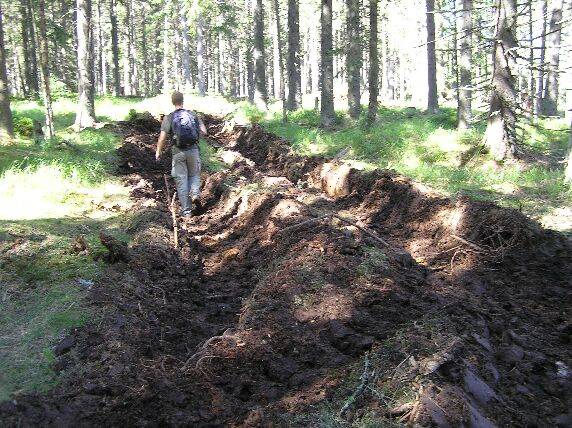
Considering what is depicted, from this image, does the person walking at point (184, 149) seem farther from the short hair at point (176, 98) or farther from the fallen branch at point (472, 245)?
the fallen branch at point (472, 245)

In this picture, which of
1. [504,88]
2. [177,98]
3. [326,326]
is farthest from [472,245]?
[504,88]

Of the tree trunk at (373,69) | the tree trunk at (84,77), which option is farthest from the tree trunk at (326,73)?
the tree trunk at (84,77)

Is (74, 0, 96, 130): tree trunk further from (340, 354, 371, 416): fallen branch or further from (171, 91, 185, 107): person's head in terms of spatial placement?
(340, 354, 371, 416): fallen branch

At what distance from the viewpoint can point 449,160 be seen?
11586 mm

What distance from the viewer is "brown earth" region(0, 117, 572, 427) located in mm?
2924

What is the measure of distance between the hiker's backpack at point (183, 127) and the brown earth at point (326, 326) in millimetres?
1860

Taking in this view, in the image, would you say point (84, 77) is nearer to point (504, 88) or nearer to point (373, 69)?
point (373, 69)

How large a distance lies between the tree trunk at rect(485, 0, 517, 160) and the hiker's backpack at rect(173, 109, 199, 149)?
6.54 metres

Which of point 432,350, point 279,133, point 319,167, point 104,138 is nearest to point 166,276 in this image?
point 432,350

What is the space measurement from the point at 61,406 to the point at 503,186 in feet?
26.5

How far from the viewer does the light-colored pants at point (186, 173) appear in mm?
8781

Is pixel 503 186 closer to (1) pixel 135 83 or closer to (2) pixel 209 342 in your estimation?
(2) pixel 209 342

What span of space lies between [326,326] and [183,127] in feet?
18.6

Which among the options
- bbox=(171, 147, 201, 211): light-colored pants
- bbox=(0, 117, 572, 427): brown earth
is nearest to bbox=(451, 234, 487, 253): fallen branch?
bbox=(0, 117, 572, 427): brown earth
